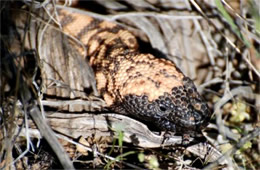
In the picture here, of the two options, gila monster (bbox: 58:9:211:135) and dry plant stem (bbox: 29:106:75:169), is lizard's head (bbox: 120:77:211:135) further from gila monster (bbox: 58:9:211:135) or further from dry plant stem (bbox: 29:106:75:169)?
dry plant stem (bbox: 29:106:75:169)

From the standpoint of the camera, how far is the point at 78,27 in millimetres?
2656

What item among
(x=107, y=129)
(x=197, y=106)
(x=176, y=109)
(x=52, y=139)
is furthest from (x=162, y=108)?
(x=52, y=139)

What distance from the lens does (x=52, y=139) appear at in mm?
1675

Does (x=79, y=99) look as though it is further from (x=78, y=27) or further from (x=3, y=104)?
(x=78, y=27)

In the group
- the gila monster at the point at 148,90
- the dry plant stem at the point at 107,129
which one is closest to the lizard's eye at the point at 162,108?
the gila monster at the point at 148,90

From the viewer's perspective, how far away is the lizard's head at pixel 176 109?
1.98 metres

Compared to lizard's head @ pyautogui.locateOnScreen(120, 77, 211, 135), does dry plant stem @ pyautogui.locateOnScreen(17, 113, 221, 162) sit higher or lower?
lower

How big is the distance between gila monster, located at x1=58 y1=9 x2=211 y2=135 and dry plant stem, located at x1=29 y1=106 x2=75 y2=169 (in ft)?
1.70

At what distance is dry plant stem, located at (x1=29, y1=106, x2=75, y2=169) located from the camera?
1601 mm

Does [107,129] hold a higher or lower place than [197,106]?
lower

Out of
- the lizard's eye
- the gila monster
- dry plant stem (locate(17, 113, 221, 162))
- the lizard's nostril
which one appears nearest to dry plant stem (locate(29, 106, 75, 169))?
dry plant stem (locate(17, 113, 221, 162))

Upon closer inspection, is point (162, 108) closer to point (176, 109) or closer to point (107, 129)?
point (176, 109)

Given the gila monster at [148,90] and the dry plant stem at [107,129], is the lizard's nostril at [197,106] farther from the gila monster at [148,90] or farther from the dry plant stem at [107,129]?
the dry plant stem at [107,129]

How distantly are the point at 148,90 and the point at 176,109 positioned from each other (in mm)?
187
